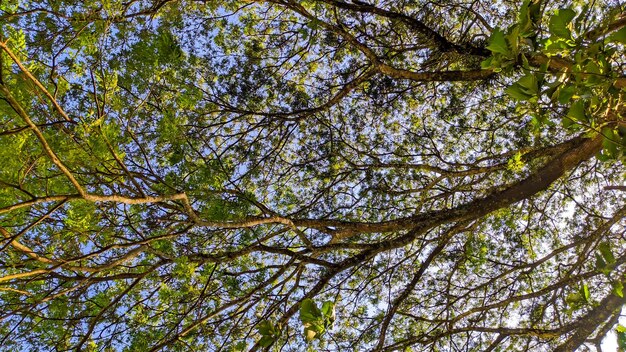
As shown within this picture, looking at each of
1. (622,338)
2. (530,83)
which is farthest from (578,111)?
(622,338)

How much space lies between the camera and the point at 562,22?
1685mm

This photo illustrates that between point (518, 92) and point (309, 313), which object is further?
point (309, 313)

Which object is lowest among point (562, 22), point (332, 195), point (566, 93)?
point (566, 93)

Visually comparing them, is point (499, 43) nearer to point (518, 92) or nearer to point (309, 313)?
point (518, 92)

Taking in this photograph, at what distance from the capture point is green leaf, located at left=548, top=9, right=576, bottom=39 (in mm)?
1678

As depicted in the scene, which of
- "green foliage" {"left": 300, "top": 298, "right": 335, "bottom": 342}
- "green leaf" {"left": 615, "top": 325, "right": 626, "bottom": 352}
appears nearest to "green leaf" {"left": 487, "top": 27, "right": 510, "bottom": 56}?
"green foliage" {"left": 300, "top": 298, "right": 335, "bottom": 342}

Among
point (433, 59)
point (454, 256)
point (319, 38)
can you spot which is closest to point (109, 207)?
point (319, 38)

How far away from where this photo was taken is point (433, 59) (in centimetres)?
504

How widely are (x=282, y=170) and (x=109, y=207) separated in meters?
2.80

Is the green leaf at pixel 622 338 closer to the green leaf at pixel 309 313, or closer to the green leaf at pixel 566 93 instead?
the green leaf at pixel 566 93

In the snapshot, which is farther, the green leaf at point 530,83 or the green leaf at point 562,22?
the green leaf at point 530,83

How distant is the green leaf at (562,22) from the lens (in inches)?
66.1

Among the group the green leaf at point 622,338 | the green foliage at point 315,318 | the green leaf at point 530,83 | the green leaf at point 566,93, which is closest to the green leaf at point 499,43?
the green leaf at point 530,83

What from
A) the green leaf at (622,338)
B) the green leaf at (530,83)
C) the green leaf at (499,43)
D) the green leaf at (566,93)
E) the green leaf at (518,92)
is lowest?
the green leaf at (622,338)
